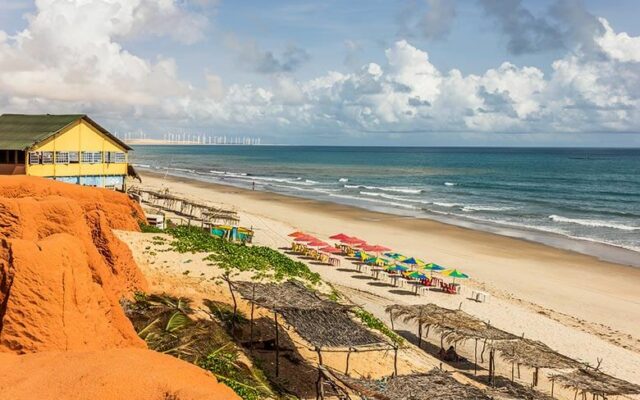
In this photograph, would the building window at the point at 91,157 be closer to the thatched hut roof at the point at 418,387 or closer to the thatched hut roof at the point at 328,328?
the thatched hut roof at the point at 328,328

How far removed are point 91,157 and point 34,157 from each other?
178 inches

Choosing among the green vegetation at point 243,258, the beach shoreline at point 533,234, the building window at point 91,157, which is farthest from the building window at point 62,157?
the beach shoreline at point 533,234

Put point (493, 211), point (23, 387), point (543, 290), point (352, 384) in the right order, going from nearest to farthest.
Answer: point (23, 387)
point (352, 384)
point (543, 290)
point (493, 211)

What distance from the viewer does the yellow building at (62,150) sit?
118ft

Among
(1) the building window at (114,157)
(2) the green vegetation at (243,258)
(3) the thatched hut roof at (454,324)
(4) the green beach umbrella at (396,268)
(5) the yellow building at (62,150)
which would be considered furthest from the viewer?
(1) the building window at (114,157)

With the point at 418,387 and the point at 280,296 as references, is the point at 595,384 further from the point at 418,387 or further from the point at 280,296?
the point at 280,296

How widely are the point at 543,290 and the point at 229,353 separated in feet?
77.5

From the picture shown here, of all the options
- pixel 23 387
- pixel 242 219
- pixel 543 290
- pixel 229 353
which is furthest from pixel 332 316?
pixel 242 219

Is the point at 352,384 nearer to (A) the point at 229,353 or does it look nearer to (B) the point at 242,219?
(A) the point at 229,353

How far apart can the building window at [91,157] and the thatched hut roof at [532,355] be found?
3104 cm

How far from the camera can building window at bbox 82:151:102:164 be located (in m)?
39.3

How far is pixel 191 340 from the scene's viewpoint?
16328 mm

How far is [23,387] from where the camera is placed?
31.8 ft

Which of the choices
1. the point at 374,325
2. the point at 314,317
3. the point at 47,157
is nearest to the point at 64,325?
the point at 314,317
